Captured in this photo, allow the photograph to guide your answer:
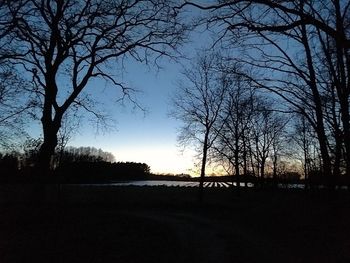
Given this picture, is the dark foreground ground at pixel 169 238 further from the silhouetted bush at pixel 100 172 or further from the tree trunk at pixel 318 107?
the silhouetted bush at pixel 100 172

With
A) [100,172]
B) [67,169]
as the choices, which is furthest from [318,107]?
[100,172]

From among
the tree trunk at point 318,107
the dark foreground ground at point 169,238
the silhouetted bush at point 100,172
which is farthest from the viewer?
the silhouetted bush at point 100,172

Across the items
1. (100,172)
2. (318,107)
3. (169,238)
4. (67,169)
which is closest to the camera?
(169,238)

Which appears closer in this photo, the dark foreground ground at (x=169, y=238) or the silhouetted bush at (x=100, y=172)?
the dark foreground ground at (x=169, y=238)

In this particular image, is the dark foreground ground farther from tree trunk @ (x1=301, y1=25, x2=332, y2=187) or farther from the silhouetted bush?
the silhouetted bush

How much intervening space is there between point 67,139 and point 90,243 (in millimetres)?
26546

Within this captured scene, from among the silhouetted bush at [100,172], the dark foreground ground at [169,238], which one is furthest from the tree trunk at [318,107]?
the silhouetted bush at [100,172]

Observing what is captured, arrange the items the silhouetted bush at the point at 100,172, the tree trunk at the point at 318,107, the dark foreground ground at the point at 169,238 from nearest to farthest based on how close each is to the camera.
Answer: the dark foreground ground at the point at 169,238
the tree trunk at the point at 318,107
the silhouetted bush at the point at 100,172

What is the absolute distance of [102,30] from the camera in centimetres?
2225

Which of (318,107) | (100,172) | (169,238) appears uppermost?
(100,172)

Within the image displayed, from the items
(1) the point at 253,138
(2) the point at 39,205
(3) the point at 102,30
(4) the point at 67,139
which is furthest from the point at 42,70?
(1) the point at 253,138

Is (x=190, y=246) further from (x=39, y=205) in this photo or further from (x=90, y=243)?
(x=39, y=205)

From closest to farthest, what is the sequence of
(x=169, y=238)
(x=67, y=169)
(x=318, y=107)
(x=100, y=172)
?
(x=169, y=238) → (x=318, y=107) → (x=67, y=169) → (x=100, y=172)

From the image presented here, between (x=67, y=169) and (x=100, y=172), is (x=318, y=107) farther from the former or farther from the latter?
(x=100, y=172)
